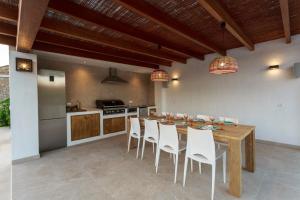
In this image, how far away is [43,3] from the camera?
1524 millimetres

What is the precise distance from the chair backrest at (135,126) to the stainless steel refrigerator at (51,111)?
185 centimetres

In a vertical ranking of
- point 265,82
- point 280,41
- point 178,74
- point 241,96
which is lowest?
point 241,96

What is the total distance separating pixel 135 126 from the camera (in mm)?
3605

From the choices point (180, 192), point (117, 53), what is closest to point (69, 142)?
point (117, 53)

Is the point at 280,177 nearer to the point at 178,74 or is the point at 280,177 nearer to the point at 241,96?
the point at 241,96

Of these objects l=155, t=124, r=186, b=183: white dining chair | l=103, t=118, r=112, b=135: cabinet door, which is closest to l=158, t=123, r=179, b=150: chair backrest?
l=155, t=124, r=186, b=183: white dining chair

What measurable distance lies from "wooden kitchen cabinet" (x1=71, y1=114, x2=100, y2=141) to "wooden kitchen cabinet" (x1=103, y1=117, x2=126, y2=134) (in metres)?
0.28

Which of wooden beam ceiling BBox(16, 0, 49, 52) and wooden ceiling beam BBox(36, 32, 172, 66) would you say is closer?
wooden beam ceiling BBox(16, 0, 49, 52)

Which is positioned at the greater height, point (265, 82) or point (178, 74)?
point (178, 74)

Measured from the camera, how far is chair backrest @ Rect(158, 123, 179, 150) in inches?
100

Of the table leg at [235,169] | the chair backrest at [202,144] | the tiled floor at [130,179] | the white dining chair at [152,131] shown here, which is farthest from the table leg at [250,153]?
the white dining chair at [152,131]

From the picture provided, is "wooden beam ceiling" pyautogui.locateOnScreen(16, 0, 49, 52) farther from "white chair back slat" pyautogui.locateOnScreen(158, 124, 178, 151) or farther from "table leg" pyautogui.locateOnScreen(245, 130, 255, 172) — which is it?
"table leg" pyautogui.locateOnScreen(245, 130, 255, 172)

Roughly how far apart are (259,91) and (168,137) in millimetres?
3245

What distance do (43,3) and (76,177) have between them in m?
2.49
